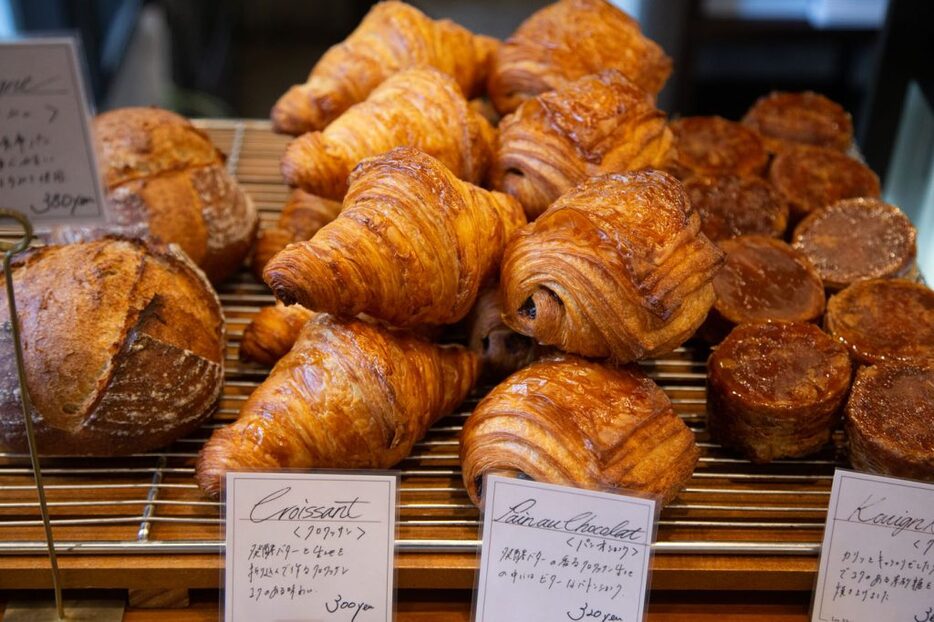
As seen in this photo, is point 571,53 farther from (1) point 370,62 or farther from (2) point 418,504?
(2) point 418,504

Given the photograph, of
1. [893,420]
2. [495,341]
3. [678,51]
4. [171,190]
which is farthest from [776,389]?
[678,51]

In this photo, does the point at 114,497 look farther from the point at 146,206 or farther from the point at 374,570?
the point at 146,206

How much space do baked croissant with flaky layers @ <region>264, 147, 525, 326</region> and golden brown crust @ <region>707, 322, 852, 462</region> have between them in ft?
1.72

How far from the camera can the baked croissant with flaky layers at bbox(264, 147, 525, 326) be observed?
5.17 feet

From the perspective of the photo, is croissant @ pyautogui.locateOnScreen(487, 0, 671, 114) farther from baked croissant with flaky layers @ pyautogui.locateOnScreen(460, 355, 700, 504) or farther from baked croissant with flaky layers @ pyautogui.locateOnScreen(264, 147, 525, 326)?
baked croissant with flaky layers @ pyautogui.locateOnScreen(460, 355, 700, 504)

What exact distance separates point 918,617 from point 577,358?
0.72 meters

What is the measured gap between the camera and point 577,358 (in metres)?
1.71

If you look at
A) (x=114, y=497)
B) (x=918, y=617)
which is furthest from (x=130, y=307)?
(x=918, y=617)

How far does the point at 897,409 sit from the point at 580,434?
0.64 meters

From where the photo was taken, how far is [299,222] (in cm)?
227

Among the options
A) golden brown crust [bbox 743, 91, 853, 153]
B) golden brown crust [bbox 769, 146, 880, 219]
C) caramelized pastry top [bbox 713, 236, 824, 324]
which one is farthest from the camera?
golden brown crust [bbox 743, 91, 853, 153]

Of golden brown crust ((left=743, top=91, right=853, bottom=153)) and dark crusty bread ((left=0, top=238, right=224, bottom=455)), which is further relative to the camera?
golden brown crust ((left=743, top=91, right=853, bottom=153))

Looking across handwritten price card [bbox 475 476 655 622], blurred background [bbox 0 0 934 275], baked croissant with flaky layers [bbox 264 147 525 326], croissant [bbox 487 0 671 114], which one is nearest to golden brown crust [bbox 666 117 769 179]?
croissant [bbox 487 0 671 114]

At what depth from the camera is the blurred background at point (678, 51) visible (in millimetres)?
2994
